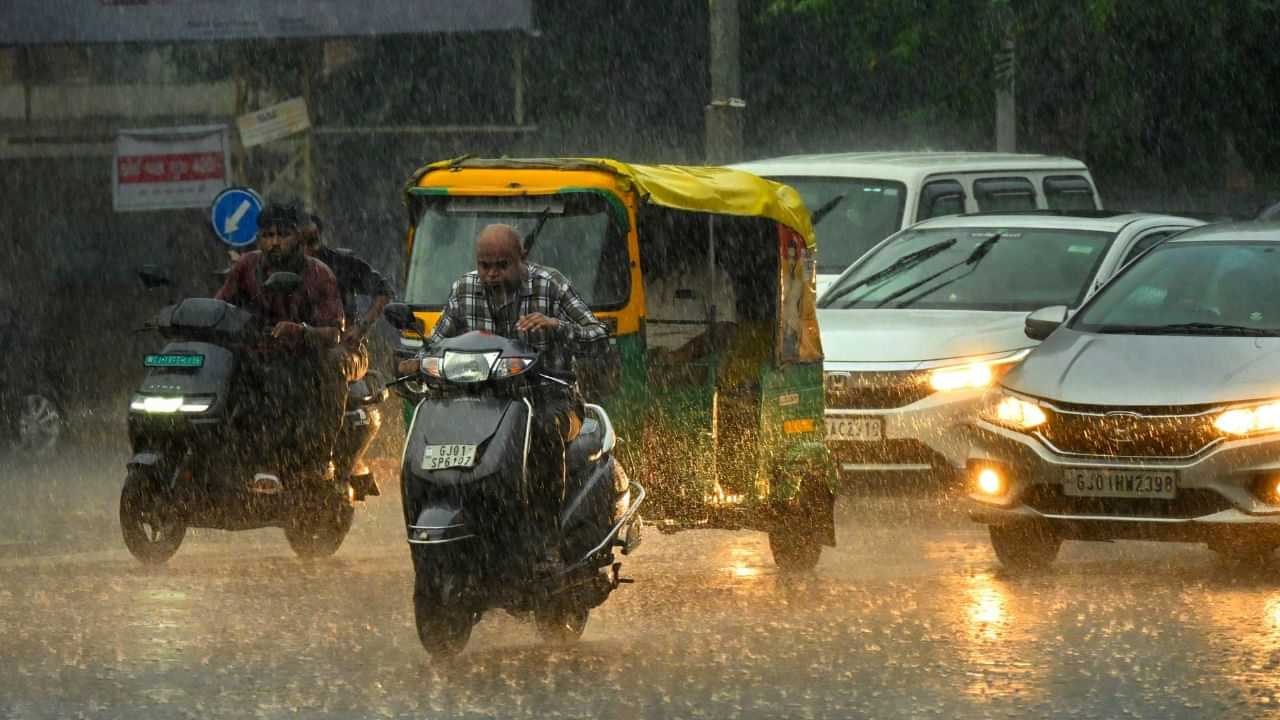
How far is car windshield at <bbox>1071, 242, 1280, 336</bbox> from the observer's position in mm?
11094

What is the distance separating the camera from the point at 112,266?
29797mm

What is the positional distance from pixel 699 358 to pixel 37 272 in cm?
1951

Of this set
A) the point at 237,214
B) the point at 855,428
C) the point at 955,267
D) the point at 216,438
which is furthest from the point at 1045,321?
the point at 237,214

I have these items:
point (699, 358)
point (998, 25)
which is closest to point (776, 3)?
point (998, 25)

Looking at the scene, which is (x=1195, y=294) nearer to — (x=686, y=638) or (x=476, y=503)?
(x=686, y=638)

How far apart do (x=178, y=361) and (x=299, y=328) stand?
0.56 m

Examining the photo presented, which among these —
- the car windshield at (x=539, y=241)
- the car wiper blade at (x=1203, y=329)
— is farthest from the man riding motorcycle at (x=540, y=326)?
the car wiper blade at (x=1203, y=329)

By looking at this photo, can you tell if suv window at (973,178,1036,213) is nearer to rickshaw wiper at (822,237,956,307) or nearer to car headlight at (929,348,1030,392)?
rickshaw wiper at (822,237,956,307)

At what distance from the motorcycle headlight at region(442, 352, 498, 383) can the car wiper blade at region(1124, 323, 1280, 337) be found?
3757 mm

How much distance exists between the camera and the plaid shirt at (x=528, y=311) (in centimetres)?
913

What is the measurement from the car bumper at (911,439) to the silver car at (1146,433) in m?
1.26

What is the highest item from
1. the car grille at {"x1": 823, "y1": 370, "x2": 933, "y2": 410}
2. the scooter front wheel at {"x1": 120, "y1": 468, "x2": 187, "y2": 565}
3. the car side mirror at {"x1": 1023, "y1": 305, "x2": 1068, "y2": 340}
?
the car side mirror at {"x1": 1023, "y1": 305, "x2": 1068, "y2": 340}

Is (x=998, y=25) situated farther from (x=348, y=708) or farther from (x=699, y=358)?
(x=348, y=708)

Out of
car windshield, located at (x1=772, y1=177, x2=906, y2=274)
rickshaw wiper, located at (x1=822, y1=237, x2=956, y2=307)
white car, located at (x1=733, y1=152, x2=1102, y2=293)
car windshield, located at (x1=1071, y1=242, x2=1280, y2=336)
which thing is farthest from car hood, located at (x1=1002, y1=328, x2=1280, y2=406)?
car windshield, located at (x1=772, y1=177, x2=906, y2=274)
